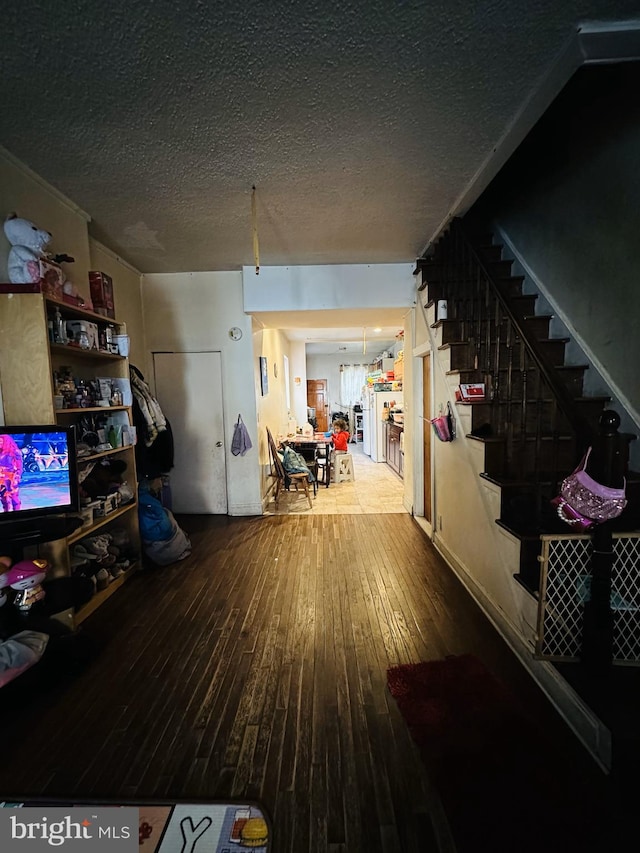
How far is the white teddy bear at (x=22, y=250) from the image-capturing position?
6.26 ft

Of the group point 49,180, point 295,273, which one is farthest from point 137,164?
point 295,273

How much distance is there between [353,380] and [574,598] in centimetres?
975

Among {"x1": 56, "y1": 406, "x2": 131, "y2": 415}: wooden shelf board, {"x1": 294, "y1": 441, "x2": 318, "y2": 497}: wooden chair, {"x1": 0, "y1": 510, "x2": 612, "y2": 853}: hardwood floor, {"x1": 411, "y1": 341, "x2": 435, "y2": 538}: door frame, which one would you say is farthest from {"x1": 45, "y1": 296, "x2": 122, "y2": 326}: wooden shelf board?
{"x1": 294, "y1": 441, "x2": 318, "y2": 497}: wooden chair

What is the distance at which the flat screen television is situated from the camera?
5.78ft

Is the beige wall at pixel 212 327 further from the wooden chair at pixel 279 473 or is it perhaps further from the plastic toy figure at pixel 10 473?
the plastic toy figure at pixel 10 473

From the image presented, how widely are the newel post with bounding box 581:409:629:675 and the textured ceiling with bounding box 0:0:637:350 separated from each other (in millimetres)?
1612

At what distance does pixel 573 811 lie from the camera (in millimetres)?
1144

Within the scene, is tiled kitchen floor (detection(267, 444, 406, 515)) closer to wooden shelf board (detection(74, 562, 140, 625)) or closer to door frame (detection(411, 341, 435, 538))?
door frame (detection(411, 341, 435, 538))

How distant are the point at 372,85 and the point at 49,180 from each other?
2.07 m

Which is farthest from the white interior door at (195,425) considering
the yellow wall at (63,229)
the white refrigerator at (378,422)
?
the white refrigerator at (378,422)

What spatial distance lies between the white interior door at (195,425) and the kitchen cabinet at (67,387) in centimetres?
127

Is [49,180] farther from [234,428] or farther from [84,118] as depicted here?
[234,428]

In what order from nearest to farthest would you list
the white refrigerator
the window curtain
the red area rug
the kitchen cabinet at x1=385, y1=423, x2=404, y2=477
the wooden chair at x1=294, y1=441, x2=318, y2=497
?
the red area rug → the wooden chair at x1=294, y1=441, x2=318, y2=497 → the kitchen cabinet at x1=385, y1=423, x2=404, y2=477 → the white refrigerator → the window curtain

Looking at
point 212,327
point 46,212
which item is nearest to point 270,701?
point 46,212
